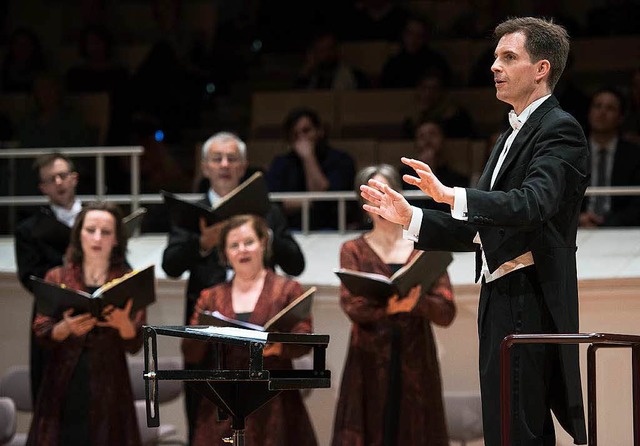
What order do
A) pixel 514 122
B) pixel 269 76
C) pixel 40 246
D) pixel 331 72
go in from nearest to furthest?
pixel 514 122 → pixel 40 246 → pixel 331 72 → pixel 269 76

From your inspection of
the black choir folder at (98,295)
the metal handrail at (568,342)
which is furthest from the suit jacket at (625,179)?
the metal handrail at (568,342)

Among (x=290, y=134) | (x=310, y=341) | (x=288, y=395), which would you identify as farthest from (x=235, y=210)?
(x=310, y=341)

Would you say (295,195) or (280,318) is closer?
(280,318)

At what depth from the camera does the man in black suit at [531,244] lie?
3361mm

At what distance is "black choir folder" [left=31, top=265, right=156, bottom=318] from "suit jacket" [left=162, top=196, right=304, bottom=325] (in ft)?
1.03

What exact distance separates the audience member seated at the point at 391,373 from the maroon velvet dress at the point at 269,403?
18 centimetres

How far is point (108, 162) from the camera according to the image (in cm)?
785

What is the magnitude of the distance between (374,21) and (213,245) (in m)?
3.50

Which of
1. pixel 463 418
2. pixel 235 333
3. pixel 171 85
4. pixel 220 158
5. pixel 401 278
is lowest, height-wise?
pixel 463 418

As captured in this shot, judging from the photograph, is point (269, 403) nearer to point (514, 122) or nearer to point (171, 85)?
point (514, 122)

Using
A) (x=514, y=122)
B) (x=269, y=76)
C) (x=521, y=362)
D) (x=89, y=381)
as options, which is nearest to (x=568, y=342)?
(x=521, y=362)

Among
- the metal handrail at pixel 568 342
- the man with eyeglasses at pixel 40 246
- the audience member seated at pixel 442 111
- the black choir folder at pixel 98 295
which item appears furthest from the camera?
the audience member seated at pixel 442 111

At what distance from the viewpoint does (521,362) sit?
11.1 feet

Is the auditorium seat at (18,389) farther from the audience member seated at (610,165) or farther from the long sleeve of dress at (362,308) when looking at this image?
the audience member seated at (610,165)
